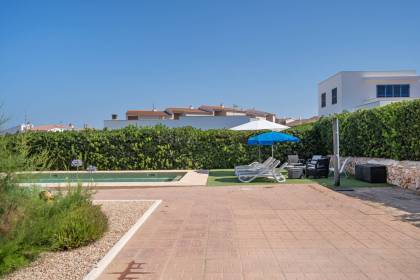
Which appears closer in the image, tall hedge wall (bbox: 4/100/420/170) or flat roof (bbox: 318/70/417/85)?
tall hedge wall (bbox: 4/100/420/170)

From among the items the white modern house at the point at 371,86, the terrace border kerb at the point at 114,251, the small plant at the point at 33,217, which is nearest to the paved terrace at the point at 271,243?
the terrace border kerb at the point at 114,251

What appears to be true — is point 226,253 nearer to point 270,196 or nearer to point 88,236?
point 88,236

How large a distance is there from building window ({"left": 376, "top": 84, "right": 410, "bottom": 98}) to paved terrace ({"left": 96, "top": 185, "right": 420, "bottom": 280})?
32.2 metres

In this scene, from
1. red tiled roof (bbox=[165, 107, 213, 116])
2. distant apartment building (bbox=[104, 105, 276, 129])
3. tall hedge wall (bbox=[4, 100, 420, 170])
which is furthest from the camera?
red tiled roof (bbox=[165, 107, 213, 116])

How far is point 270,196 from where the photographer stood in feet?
37.0

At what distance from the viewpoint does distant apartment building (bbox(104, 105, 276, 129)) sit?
36.7 m

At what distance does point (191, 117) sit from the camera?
1474 inches

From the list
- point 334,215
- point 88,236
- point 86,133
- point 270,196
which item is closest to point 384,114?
point 270,196

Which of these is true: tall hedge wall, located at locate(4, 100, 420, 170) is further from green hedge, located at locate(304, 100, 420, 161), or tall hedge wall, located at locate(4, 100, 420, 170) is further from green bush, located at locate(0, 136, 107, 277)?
green bush, located at locate(0, 136, 107, 277)

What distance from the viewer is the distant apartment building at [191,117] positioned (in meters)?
36.7

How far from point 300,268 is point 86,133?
18732mm

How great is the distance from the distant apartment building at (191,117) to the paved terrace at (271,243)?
18981 millimetres

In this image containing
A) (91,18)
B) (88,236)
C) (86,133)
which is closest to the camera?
(88,236)

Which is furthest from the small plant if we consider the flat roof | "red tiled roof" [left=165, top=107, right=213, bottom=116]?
"red tiled roof" [left=165, top=107, right=213, bottom=116]
